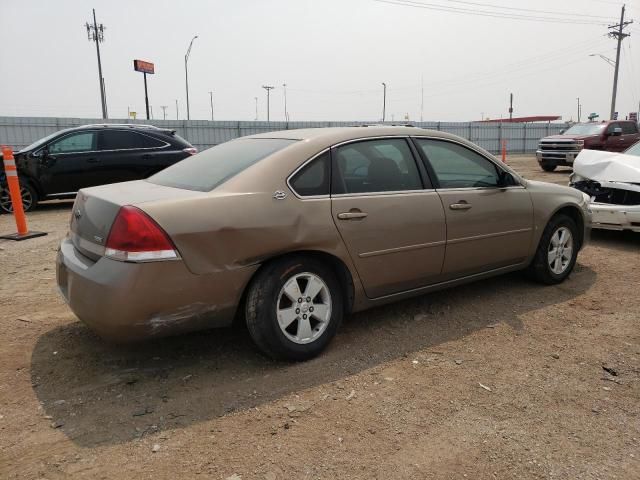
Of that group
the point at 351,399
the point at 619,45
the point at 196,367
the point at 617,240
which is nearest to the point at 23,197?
the point at 196,367

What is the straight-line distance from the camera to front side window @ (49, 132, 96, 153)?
9.77 metres

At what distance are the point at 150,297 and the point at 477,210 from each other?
2.62 metres

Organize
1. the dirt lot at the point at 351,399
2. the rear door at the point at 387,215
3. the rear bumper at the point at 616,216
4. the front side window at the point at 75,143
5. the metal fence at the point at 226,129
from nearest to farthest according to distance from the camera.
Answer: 1. the dirt lot at the point at 351,399
2. the rear door at the point at 387,215
3. the rear bumper at the point at 616,216
4. the front side window at the point at 75,143
5. the metal fence at the point at 226,129

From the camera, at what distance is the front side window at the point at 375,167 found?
3.54 metres

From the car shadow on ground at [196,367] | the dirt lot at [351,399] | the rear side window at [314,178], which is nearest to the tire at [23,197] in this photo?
the dirt lot at [351,399]

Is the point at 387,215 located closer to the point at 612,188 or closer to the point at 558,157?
the point at 612,188

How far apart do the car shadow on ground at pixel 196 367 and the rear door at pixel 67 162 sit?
6801 mm

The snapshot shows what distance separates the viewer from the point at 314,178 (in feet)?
11.1

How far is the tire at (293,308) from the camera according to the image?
10.2ft

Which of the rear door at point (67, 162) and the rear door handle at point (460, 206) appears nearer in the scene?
the rear door handle at point (460, 206)

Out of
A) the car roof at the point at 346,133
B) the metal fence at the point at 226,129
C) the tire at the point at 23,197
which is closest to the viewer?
the car roof at the point at 346,133

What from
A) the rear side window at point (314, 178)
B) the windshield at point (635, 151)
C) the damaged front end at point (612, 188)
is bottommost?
the damaged front end at point (612, 188)

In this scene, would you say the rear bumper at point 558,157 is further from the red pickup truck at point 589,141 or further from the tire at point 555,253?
the tire at point 555,253

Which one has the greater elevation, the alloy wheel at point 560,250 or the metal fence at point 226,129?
the metal fence at point 226,129
